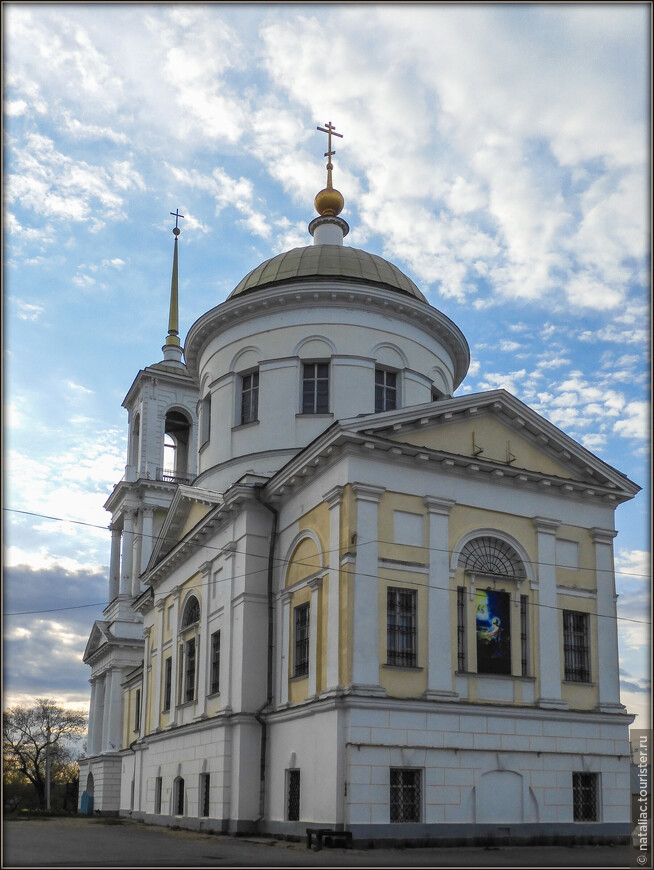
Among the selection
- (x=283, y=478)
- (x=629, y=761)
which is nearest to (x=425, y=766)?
(x=629, y=761)

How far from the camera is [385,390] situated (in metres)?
27.7

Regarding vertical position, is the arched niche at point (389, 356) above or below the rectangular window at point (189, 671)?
above

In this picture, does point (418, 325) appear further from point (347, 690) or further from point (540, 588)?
point (347, 690)

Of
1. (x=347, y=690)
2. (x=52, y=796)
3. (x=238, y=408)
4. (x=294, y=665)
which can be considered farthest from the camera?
(x=52, y=796)

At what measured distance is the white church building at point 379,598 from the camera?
19.7 meters

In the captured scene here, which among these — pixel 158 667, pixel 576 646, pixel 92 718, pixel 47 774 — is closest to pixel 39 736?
pixel 47 774

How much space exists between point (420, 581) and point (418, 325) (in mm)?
10079

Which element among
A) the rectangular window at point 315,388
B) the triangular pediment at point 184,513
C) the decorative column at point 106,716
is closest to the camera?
the triangular pediment at point 184,513

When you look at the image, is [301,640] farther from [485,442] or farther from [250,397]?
[250,397]

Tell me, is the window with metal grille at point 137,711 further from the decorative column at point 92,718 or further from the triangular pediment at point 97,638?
the decorative column at point 92,718

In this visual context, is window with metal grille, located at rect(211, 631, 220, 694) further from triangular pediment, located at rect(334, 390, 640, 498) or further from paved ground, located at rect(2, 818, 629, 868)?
triangular pediment, located at rect(334, 390, 640, 498)

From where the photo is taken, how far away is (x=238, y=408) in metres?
28.5

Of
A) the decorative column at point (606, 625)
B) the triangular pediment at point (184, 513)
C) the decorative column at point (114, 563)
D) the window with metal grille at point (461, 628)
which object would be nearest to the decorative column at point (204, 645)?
the triangular pediment at point (184, 513)

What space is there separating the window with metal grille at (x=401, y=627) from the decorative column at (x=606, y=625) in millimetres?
4881
